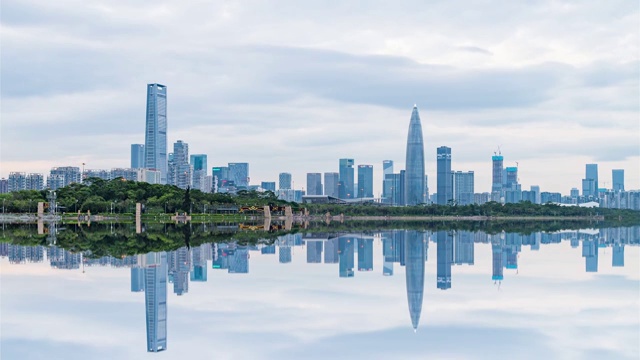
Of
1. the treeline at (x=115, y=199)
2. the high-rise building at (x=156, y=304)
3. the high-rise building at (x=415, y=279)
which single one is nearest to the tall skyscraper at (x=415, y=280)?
the high-rise building at (x=415, y=279)

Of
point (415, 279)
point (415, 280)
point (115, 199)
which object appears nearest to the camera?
point (415, 280)

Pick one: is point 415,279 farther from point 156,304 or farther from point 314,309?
point 156,304

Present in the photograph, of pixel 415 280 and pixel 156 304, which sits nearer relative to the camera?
pixel 156 304

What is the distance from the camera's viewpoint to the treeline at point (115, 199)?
88062 mm

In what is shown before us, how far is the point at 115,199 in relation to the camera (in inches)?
3615

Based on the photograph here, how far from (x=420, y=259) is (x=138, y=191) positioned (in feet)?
237

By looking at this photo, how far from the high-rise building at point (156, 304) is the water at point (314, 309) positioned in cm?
3

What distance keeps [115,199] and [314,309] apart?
269 ft

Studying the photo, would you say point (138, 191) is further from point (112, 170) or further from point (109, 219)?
point (112, 170)

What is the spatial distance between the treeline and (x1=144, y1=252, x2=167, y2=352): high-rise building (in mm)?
68227

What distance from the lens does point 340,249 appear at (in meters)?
32.1

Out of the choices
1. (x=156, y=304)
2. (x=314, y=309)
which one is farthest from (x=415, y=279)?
(x=156, y=304)

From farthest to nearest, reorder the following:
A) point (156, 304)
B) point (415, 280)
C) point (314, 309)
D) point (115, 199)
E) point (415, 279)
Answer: point (115, 199) → point (415, 279) → point (415, 280) → point (156, 304) → point (314, 309)

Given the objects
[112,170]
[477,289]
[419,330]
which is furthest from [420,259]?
[112,170]
